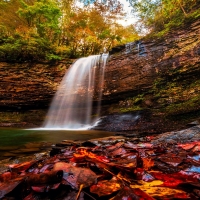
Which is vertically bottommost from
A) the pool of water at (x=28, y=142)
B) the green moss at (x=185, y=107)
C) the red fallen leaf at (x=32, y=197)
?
the pool of water at (x=28, y=142)

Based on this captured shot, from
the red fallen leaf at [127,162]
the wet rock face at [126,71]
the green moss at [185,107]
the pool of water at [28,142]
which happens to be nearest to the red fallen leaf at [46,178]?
the red fallen leaf at [127,162]

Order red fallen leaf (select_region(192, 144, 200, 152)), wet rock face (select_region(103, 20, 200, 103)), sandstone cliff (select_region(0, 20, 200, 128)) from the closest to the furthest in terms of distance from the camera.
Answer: red fallen leaf (select_region(192, 144, 200, 152)) → sandstone cliff (select_region(0, 20, 200, 128)) → wet rock face (select_region(103, 20, 200, 103))

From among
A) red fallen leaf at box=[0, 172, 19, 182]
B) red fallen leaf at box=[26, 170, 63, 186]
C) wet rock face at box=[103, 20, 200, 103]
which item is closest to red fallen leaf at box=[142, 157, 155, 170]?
red fallen leaf at box=[26, 170, 63, 186]

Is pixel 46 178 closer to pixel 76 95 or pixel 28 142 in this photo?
pixel 28 142

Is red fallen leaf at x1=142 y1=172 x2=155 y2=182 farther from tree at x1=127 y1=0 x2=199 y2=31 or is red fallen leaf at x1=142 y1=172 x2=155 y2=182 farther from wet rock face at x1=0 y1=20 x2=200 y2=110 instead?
tree at x1=127 y1=0 x2=199 y2=31

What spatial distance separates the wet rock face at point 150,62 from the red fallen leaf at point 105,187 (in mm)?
8204

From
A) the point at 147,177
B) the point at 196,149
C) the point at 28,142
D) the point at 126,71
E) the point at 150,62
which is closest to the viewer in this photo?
the point at 147,177

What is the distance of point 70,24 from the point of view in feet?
56.5

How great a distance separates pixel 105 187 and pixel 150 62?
9316 mm

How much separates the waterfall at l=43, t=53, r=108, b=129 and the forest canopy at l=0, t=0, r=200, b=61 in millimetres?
2106

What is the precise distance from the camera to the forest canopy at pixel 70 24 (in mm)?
11023

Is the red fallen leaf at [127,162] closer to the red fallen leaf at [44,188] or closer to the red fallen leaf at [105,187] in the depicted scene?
the red fallen leaf at [105,187]

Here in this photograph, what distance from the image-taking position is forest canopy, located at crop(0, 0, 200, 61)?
11023mm

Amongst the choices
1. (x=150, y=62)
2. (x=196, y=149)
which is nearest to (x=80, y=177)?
(x=196, y=149)
